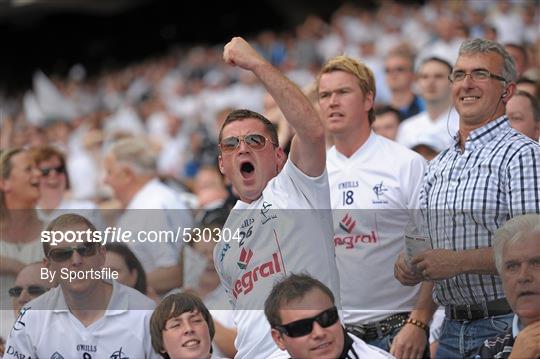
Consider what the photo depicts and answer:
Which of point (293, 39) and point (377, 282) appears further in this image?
point (293, 39)

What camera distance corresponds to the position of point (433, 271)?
4418 mm

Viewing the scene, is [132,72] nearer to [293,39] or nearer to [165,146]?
[293,39]

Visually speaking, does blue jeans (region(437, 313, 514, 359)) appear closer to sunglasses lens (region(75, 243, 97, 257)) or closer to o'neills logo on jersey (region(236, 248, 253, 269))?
o'neills logo on jersey (region(236, 248, 253, 269))

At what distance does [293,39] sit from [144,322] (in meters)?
15.9

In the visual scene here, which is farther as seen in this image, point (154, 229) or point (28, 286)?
point (154, 229)

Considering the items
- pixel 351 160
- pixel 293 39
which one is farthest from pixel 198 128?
pixel 351 160

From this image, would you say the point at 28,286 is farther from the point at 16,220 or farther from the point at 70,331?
the point at 16,220

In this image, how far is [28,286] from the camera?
15.7ft

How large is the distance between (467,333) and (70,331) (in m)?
1.67

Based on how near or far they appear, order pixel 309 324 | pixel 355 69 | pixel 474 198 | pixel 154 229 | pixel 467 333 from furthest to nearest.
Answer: pixel 355 69 < pixel 154 229 < pixel 467 333 < pixel 474 198 < pixel 309 324

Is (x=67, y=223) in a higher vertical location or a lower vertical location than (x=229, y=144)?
lower

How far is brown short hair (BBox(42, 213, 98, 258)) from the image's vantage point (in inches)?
185

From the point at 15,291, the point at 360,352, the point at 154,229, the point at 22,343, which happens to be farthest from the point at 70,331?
the point at 360,352

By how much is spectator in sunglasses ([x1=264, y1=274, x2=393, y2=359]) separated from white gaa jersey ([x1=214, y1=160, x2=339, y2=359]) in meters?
0.14
